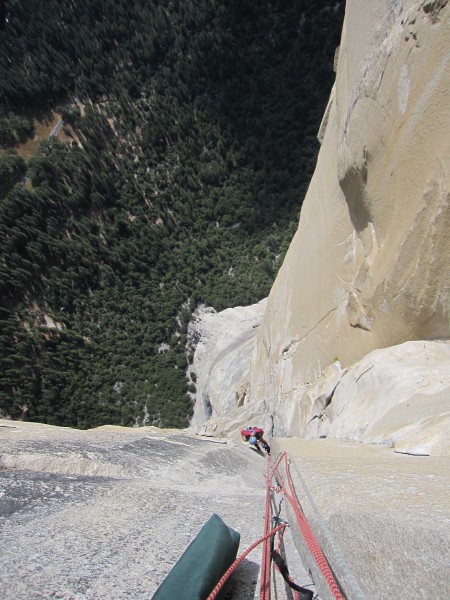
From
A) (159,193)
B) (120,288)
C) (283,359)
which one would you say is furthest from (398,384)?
(159,193)

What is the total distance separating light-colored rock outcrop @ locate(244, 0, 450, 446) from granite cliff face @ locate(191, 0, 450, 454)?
0.07 ft

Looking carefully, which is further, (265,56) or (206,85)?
(206,85)

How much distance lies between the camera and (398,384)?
6129 millimetres

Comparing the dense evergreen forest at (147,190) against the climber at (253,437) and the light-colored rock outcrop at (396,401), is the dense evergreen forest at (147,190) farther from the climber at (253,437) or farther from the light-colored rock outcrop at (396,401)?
the light-colored rock outcrop at (396,401)

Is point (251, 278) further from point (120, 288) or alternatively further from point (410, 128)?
point (410, 128)

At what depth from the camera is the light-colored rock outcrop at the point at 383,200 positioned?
18.9 feet

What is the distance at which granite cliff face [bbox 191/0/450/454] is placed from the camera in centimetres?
569

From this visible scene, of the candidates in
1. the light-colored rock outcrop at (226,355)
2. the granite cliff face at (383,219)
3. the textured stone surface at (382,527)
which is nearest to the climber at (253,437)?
the granite cliff face at (383,219)

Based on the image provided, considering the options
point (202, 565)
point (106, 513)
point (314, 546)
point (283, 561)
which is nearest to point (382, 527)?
point (314, 546)

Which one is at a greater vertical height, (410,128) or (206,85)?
(206,85)

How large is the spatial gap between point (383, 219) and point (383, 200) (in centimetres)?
44

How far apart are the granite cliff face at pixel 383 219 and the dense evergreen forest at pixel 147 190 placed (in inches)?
1260

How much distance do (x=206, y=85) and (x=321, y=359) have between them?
193 ft

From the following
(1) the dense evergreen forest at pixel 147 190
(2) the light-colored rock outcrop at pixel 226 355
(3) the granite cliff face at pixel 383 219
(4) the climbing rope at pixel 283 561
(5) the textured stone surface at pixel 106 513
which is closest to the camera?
(4) the climbing rope at pixel 283 561
